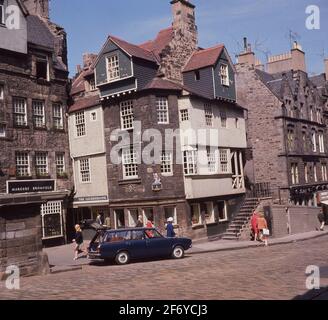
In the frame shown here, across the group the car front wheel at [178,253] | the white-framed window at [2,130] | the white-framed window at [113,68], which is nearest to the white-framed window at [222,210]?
the car front wheel at [178,253]

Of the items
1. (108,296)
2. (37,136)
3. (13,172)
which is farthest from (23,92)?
(108,296)

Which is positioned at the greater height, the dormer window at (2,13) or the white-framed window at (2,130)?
the dormer window at (2,13)

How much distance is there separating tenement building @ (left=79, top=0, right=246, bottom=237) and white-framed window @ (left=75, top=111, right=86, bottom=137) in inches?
2.8

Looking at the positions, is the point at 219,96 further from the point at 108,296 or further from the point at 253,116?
the point at 108,296

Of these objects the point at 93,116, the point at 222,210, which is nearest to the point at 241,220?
the point at 222,210

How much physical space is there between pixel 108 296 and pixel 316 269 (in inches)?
311

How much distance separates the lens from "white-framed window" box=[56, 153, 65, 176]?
1251 inches

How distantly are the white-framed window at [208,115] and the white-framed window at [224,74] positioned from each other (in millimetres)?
2181

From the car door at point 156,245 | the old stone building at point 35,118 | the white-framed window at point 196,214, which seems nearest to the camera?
the car door at point 156,245

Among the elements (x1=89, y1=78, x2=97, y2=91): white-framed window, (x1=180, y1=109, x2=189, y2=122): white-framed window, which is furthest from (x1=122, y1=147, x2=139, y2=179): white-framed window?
(x1=89, y1=78, x2=97, y2=91): white-framed window

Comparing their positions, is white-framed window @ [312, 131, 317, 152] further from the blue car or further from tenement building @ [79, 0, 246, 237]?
the blue car

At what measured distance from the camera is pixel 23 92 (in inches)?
1160

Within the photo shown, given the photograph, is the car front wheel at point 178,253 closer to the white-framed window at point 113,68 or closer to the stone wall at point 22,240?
the stone wall at point 22,240

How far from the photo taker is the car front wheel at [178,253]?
22094mm
